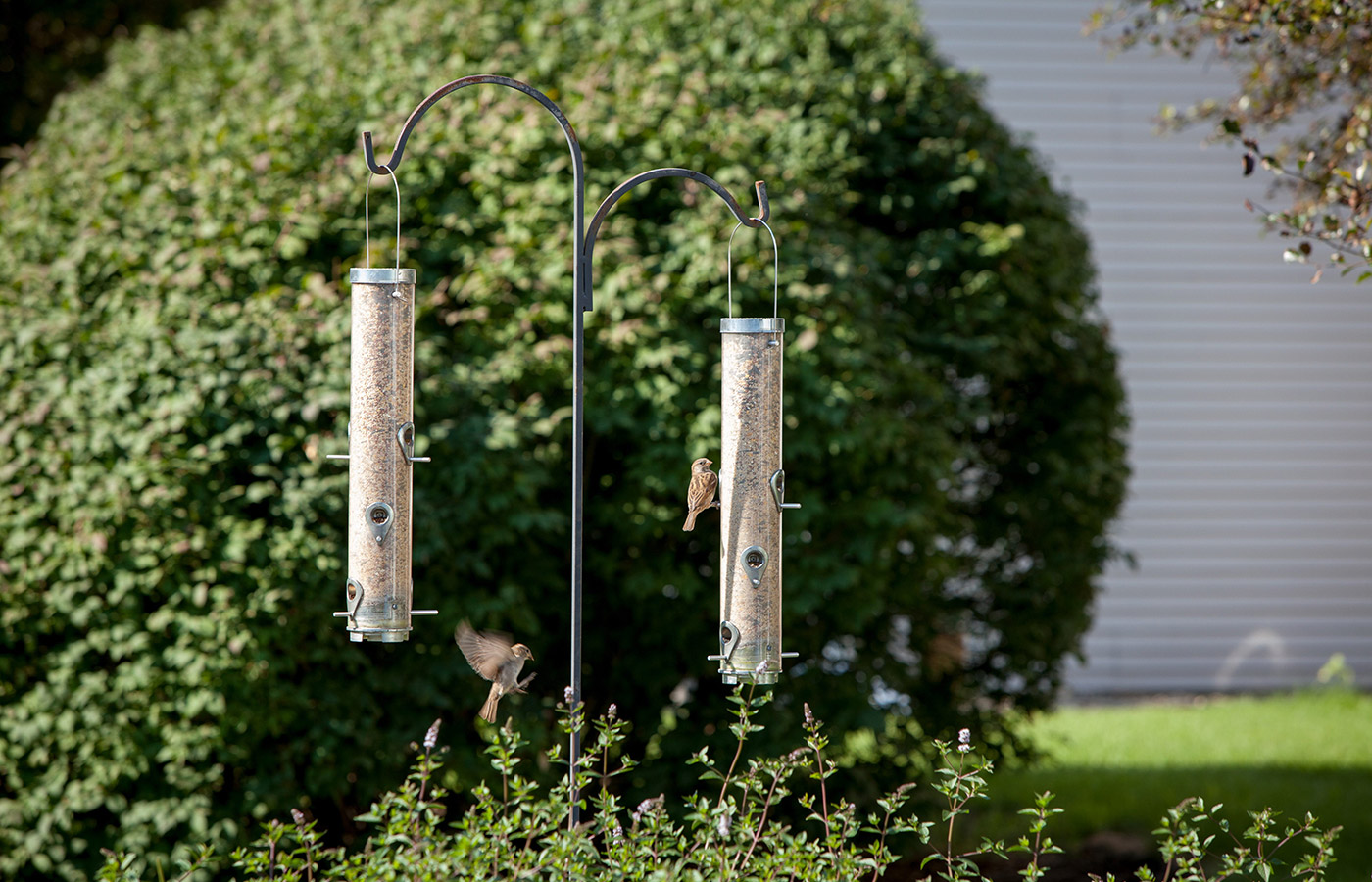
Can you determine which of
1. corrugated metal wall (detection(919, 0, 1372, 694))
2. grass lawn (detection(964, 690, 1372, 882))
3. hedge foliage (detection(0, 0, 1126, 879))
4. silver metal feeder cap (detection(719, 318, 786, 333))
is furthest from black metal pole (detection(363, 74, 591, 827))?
corrugated metal wall (detection(919, 0, 1372, 694))

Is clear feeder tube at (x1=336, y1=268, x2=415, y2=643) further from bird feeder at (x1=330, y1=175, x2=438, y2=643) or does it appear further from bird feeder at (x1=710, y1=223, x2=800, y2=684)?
bird feeder at (x1=710, y1=223, x2=800, y2=684)

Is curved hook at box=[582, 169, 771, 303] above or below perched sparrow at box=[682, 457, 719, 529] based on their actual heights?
above

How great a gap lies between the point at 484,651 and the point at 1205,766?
5.19 metres

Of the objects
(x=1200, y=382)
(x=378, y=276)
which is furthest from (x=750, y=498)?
(x=1200, y=382)

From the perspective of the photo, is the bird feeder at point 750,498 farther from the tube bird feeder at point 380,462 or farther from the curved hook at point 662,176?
the tube bird feeder at point 380,462

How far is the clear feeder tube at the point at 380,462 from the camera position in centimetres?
266

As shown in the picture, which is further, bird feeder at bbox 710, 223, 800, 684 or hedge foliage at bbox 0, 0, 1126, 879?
hedge foliage at bbox 0, 0, 1126, 879

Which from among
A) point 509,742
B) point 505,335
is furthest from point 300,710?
point 509,742

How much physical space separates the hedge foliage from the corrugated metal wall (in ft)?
12.8

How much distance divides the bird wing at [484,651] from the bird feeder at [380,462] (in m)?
0.13

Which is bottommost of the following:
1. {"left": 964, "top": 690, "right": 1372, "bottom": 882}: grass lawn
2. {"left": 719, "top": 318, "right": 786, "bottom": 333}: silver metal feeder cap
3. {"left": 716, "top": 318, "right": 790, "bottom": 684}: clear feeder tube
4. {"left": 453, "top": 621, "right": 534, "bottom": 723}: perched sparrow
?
{"left": 964, "top": 690, "right": 1372, "bottom": 882}: grass lawn

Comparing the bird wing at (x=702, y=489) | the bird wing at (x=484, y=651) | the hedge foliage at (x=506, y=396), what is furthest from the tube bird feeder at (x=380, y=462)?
the hedge foliage at (x=506, y=396)

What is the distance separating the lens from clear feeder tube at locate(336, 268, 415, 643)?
8.71ft

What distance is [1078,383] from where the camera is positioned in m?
5.32
